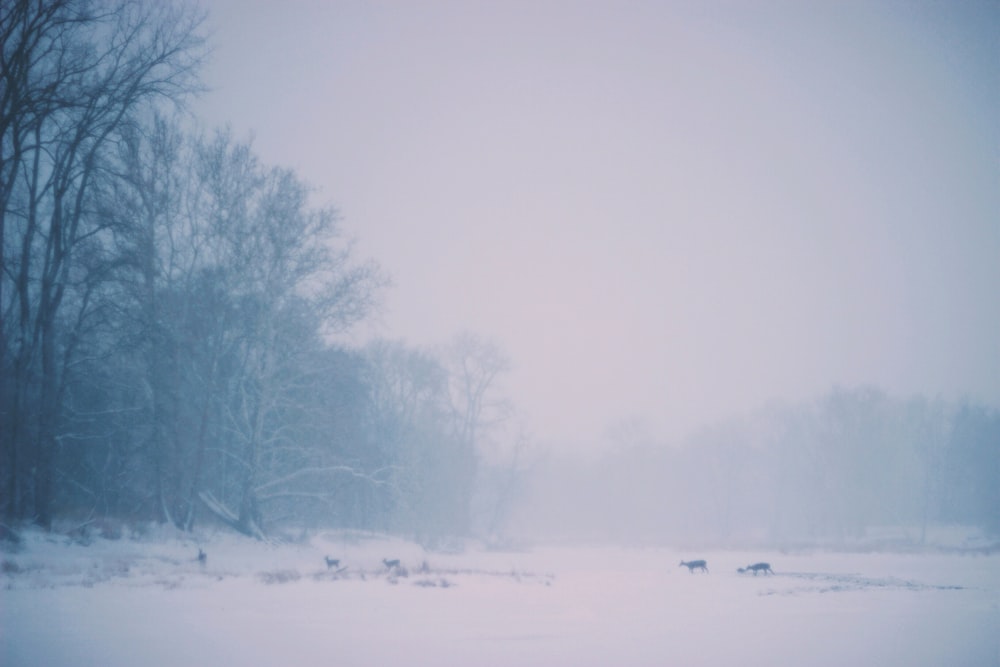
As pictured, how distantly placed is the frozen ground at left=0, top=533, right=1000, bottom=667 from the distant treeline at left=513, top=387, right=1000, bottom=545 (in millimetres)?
39300

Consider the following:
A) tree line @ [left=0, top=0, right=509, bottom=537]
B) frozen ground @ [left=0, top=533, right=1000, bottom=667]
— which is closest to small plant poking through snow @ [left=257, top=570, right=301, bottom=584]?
frozen ground @ [left=0, top=533, right=1000, bottom=667]

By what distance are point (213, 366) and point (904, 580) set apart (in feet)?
82.1

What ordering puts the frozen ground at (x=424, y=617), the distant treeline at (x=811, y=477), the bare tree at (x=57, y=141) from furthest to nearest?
the distant treeline at (x=811, y=477), the bare tree at (x=57, y=141), the frozen ground at (x=424, y=617)

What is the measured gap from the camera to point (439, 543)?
123 ft

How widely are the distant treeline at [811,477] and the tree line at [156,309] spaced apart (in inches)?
1598

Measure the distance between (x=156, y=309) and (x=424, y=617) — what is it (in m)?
14.8

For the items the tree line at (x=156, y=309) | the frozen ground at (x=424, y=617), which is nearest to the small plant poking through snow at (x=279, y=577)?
the frozen ground at (x=424, y=617)

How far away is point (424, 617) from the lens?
32.8 feet

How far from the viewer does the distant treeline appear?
63.0m

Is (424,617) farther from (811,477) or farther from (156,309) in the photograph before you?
(811,477)

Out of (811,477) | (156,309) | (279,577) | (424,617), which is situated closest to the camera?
(424,617)

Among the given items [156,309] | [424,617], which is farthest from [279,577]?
[156,309]

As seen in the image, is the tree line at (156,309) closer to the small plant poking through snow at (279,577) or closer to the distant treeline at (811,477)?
the small plant poking through snow at (279,577)

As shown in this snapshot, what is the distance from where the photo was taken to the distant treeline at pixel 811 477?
2479 inches
